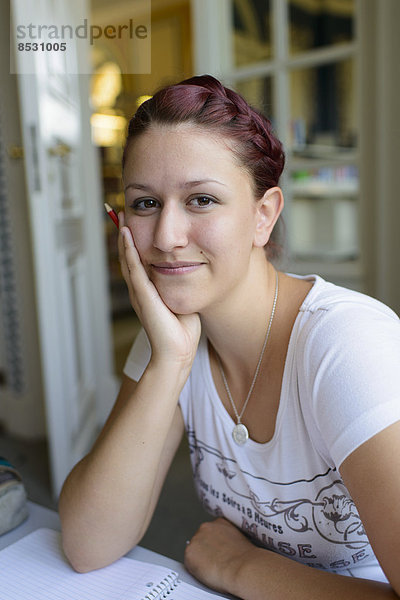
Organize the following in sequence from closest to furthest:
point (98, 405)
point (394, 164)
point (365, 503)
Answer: point (365, 503) → point (394, 164) → point (98, 405)

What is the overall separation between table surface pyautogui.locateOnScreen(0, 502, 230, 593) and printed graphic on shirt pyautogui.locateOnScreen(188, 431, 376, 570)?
0.17m

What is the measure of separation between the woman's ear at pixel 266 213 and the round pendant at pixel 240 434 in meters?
0.31

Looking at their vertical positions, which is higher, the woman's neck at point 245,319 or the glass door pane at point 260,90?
the glass door pane at point 260,90

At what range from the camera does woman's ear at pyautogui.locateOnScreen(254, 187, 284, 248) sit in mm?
889

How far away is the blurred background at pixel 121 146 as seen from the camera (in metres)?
2.00

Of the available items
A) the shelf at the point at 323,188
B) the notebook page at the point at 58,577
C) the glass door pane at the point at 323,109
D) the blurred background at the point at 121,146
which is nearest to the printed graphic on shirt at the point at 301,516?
the notebook page at the point at 58,577

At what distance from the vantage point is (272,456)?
821 millimetres

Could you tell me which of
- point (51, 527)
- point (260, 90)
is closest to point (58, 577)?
point (51, 527)

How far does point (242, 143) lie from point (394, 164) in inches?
62.8

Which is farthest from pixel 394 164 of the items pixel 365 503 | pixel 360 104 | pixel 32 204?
pixel 365 503

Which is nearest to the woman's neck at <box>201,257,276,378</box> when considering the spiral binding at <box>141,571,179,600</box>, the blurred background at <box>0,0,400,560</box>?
the spiral binding at <box>141,571,179,600</box>

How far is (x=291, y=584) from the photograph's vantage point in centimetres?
66

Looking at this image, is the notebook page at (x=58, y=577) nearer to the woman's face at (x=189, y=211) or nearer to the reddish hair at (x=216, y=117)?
the woman's face at (x=189, y=211)

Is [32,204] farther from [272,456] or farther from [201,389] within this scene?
[272,456]
